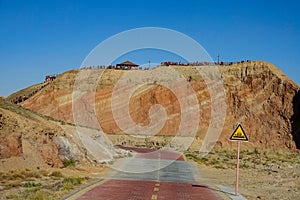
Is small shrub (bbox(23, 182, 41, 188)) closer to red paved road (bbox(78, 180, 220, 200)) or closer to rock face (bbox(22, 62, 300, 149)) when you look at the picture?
red paved road (bbox(78, 180, 220, 200))

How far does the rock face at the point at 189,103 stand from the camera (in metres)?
59.2

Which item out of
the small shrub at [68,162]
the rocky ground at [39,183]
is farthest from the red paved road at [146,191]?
the small shrub at [68,162]

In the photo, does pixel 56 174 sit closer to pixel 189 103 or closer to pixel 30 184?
pixel 30 184

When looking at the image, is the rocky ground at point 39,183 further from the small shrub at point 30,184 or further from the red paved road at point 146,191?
the red paved road at point 146,191

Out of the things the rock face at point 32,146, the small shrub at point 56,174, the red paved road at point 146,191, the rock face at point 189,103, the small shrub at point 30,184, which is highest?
the rock face at point 189,103

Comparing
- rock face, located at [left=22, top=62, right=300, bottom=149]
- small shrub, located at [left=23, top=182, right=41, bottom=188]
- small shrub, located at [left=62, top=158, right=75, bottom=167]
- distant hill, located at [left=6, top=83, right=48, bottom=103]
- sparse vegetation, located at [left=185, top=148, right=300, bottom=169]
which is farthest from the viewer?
distant hill, located at [left=6, top=83, right=48, bottom=103]

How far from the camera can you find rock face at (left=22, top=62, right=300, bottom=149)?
59156 mm

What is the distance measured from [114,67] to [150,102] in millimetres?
23072

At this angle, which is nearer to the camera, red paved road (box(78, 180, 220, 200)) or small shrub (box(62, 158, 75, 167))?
red paved road (box(78, 180, 220, 200))

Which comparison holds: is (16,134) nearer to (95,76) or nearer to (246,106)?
(246,106)

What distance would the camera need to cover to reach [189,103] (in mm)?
66500

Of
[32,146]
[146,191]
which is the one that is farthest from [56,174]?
[146,191]

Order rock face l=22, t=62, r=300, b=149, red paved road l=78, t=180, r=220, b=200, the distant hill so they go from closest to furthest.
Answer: red paved road l=78, t=180, r=220, b=200, rock face l=22, t=62, r=300, b=149, the distant hill

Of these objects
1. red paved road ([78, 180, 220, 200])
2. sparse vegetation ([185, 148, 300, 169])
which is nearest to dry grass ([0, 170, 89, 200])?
red paved road ([78, 180, 220, 200])
